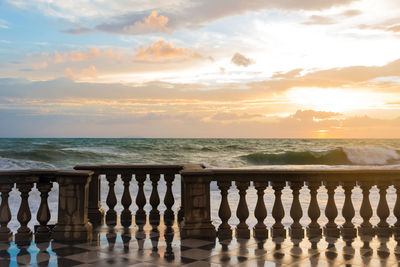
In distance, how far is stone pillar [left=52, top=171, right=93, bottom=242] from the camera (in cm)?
634

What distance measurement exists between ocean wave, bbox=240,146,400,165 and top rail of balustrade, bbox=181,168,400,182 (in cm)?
3997

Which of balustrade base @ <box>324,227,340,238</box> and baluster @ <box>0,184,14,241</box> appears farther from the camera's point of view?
balustrade base @ <box>324,227,340,238</box>

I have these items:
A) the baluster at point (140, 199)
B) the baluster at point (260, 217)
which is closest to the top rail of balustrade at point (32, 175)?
the baluster at point (140, 199)

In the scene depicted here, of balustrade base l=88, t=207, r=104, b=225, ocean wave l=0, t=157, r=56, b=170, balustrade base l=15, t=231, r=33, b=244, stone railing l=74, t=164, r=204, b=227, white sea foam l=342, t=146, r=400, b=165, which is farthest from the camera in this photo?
white sea foam l=342, t=146, r=400, b=165

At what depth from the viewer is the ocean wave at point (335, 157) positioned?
45.7m

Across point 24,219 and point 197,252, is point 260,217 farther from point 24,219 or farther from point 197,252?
point 24,219

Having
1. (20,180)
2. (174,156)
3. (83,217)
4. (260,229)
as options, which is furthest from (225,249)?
(174,156)

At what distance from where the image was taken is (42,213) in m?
6.55

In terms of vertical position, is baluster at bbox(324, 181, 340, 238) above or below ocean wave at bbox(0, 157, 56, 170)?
above

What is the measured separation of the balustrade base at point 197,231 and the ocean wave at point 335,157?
40.2 meters

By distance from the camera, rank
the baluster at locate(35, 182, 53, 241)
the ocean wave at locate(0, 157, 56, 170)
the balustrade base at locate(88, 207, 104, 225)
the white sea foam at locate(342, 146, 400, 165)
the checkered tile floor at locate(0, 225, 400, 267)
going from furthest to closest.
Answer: the white sea foam at locate(342, 146, 400, 165)
the ocean wave at locate(0, 157, 56, 170)
the balustrade base at locate(88, 207, 104, 225)
the baluster at locate(35, 182, 53, 241)
the checkered tile floor at locate(0, 225, 400, 267)

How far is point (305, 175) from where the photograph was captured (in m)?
6.59

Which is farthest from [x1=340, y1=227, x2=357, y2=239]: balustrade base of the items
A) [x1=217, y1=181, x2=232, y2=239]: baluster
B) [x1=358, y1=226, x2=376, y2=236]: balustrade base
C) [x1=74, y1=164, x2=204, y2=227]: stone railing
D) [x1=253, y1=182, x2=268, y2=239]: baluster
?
[x1=74, y1=164, x2=204, y2=227]: stone railing

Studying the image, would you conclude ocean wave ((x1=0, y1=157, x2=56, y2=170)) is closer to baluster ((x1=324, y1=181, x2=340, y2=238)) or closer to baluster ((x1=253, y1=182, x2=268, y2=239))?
baluster ((x1=253, y1=182, x2=268, y2=239))
